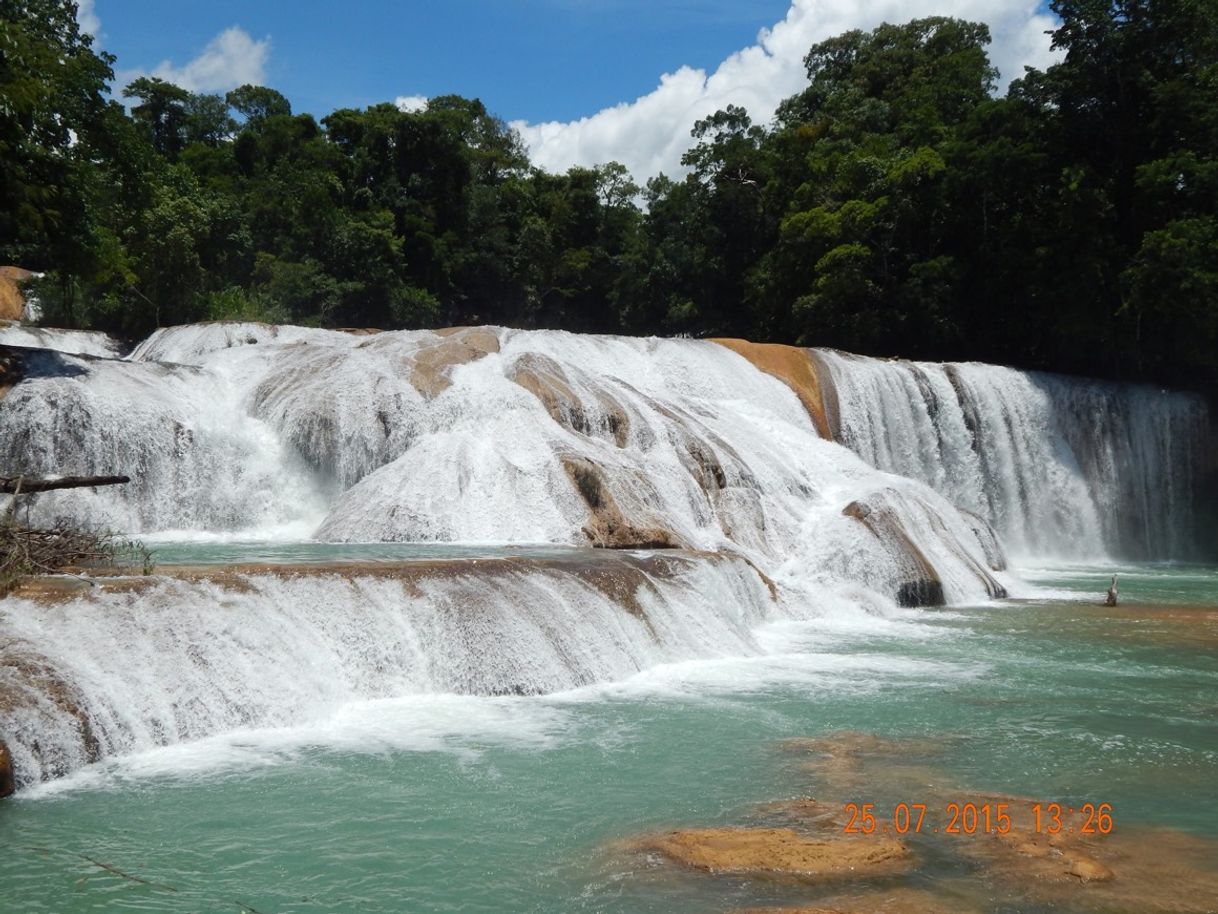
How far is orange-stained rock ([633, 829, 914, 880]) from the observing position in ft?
18.8

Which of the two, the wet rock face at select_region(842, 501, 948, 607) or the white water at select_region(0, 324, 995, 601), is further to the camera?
the wet rock face at select_region(842, 501, 948, 607)

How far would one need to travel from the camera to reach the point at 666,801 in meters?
6.99

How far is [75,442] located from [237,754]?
32.4 feet

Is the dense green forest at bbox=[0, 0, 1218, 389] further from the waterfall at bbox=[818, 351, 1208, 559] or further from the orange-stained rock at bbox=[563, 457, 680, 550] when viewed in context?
the orange-stained rock at bbox=[563, 457, 680, 550]

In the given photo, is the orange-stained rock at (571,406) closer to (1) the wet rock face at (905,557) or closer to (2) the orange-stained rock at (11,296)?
(1) the wet rock face at (905,557)

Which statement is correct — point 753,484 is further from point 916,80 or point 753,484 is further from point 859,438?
point 916,80

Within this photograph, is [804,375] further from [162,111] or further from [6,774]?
[162,111]

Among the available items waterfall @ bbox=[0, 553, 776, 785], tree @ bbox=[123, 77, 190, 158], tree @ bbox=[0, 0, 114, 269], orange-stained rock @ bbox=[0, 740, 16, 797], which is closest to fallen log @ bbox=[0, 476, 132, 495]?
waterfall @ bbox=[0, 553, 776, 785]

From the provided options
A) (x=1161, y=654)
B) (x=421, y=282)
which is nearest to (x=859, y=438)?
(x=1161, y=654)

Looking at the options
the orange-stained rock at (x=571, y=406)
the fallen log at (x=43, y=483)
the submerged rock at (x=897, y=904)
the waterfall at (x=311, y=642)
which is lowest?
the submerged rock at (x=897, y=904)
